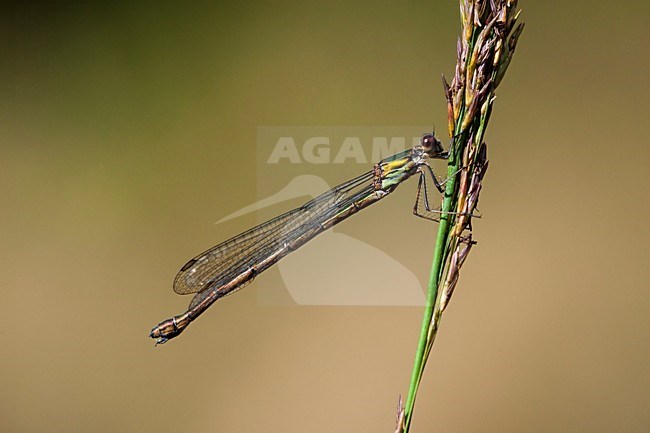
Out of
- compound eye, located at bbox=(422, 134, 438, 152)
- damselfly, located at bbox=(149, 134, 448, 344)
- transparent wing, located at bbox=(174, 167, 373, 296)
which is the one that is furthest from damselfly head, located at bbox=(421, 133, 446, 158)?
→ transparent wing, located at bbox=(174, 167, 373, 296)

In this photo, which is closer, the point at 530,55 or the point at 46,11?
the point at 530,55

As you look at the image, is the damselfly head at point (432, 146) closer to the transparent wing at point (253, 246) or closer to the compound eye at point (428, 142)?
the compound eye at point (428, 142)

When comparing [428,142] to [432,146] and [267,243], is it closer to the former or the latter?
[432,146]

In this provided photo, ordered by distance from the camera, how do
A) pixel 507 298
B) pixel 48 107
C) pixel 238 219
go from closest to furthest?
pixel 507 298
pixel 238 219
pixel 48 107

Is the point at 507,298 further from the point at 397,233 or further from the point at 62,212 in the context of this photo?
the point at 62,212

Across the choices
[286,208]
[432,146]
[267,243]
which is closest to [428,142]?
[432,146]

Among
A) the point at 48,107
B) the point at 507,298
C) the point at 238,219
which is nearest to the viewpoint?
the point at 507,298

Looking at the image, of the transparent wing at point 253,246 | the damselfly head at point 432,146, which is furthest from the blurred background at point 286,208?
the damselfly head at point 432,146

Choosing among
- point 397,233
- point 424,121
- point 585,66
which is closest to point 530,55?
point 585,66
